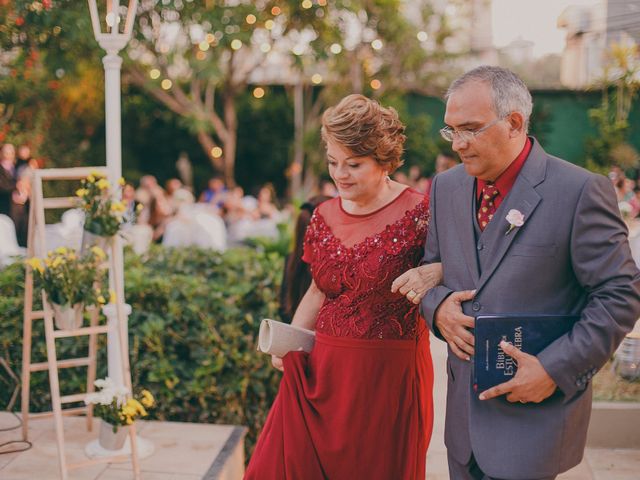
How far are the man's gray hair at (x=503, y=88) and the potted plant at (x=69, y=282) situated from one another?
2.21 meters

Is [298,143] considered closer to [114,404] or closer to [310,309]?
[114,404]

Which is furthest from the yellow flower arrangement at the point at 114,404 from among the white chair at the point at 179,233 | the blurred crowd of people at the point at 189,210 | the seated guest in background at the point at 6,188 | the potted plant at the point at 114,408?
the seated guest in background at the point at 6,188

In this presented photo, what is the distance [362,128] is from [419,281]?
621 mm

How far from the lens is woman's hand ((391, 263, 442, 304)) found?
97.3 inches

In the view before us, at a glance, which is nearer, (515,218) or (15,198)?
(515,218)

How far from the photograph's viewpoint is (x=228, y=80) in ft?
47.9

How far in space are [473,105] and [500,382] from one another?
0.80m

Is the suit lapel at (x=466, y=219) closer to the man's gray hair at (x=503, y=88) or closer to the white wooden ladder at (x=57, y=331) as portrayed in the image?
the man's gray hair at (x=503, y=88)

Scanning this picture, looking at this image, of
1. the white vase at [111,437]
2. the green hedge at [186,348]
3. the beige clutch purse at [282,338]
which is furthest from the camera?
the green hedge at [186,348]

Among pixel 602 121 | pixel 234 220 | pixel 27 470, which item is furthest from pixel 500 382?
pixel 602 121

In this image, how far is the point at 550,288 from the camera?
85.5 inches

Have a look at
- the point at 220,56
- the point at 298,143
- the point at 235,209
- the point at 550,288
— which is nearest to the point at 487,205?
the point at 550,288

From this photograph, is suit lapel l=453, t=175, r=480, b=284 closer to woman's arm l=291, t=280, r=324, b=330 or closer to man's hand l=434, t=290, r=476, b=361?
man's hand l=434, t=290, r=476, b=361

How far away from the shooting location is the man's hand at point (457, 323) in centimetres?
225
